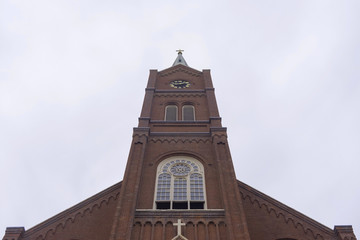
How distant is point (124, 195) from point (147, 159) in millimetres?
3773

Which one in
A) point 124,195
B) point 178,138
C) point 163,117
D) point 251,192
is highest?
point 163,117

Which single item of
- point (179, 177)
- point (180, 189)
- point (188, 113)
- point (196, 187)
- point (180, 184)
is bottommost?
point (180, 189)

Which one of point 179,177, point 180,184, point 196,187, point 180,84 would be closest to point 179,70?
point 180,84

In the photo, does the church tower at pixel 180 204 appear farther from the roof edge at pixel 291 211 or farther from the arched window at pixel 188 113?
the arched window at pixel 188 113

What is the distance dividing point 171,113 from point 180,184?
859cm

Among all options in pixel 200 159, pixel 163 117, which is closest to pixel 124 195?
pixel 200 159

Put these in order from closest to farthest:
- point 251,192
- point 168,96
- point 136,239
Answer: point 136,239
point 251,192
point 168,96

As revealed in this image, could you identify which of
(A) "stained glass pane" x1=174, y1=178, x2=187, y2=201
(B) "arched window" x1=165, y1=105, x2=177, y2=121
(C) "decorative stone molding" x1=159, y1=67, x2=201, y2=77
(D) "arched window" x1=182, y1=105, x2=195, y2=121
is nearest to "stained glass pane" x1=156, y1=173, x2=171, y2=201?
(A) "stained glass pane" x1=174, y1=178, x2=187, y2=201

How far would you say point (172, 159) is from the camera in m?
22.3

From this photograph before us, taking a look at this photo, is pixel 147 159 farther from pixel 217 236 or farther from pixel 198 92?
pixel 198 92

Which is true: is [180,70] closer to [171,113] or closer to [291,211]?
[171,113]

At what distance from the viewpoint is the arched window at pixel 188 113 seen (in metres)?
27.2

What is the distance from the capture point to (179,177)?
20750 millimetres

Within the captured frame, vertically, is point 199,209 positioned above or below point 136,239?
above
